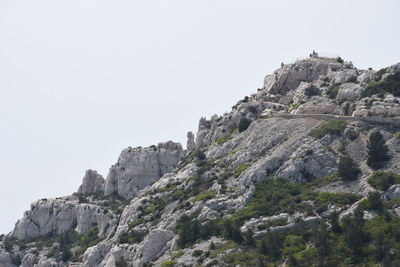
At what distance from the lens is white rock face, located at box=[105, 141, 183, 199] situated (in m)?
166

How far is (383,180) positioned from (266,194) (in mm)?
18998

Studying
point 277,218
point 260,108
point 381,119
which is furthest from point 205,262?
point 260,108

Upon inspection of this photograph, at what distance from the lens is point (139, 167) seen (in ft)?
545

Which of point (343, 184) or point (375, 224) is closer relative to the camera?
point (375, 224)

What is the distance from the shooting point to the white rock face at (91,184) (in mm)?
175875

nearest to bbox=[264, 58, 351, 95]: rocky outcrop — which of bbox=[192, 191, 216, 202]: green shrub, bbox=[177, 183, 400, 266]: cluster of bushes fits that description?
Result: bbox=[192, 191, 216, 202]: green shrub

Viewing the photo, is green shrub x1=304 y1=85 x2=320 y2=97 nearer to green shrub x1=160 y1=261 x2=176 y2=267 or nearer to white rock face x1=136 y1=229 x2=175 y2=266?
white rock face x1=136 y1=229 x2=175 y2=266

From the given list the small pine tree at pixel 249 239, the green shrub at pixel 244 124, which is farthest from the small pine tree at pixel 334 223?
the green shrub at pixel 244 124

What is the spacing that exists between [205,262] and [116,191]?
7556cm

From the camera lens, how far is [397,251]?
84.5m

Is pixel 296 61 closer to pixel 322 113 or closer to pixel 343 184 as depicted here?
pixel 322 113

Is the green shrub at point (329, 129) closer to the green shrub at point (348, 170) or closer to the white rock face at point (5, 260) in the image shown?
the green shrub at point (348, 170)

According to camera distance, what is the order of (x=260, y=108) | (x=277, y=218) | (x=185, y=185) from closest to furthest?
(x=277, y=218) < (x=185, y=185) < (x=260, y=108)

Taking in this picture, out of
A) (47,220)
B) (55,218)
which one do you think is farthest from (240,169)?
(47,220)
